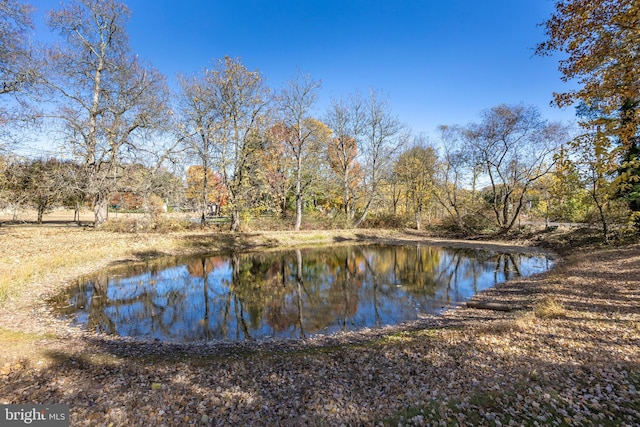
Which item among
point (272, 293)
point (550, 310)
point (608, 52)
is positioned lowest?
point (272, 293)

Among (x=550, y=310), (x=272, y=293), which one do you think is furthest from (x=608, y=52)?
(x=272, y=293)

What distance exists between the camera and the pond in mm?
8859

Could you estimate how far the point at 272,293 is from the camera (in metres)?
12.5

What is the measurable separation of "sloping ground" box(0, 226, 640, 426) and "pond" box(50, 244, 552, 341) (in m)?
1.26

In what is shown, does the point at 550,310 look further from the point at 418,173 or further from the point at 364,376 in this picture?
the point at 418,173

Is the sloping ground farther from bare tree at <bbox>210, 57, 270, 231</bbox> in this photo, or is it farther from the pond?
bare tree at <bbox>210, 57, 270, 231</bbox>

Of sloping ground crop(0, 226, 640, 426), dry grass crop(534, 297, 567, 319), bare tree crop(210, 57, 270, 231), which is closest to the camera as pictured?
sloping ground crop(0, 226, 640, 426)

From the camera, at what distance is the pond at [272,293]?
8.86 metres

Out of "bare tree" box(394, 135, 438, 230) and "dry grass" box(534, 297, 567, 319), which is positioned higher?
"bare tree" box(394, 135, 438, 230)

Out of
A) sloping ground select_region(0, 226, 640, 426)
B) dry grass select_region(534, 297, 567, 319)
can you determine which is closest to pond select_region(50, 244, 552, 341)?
sloping ground select_region(0, 226, 640, 426)

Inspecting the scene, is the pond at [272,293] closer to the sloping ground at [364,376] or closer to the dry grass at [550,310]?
the sloping ground at [364,376]

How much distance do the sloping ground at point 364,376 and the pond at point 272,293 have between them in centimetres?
126

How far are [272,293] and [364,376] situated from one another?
302 inches

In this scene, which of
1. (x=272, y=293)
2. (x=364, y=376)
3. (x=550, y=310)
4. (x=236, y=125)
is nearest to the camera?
(x=364, y=376)
